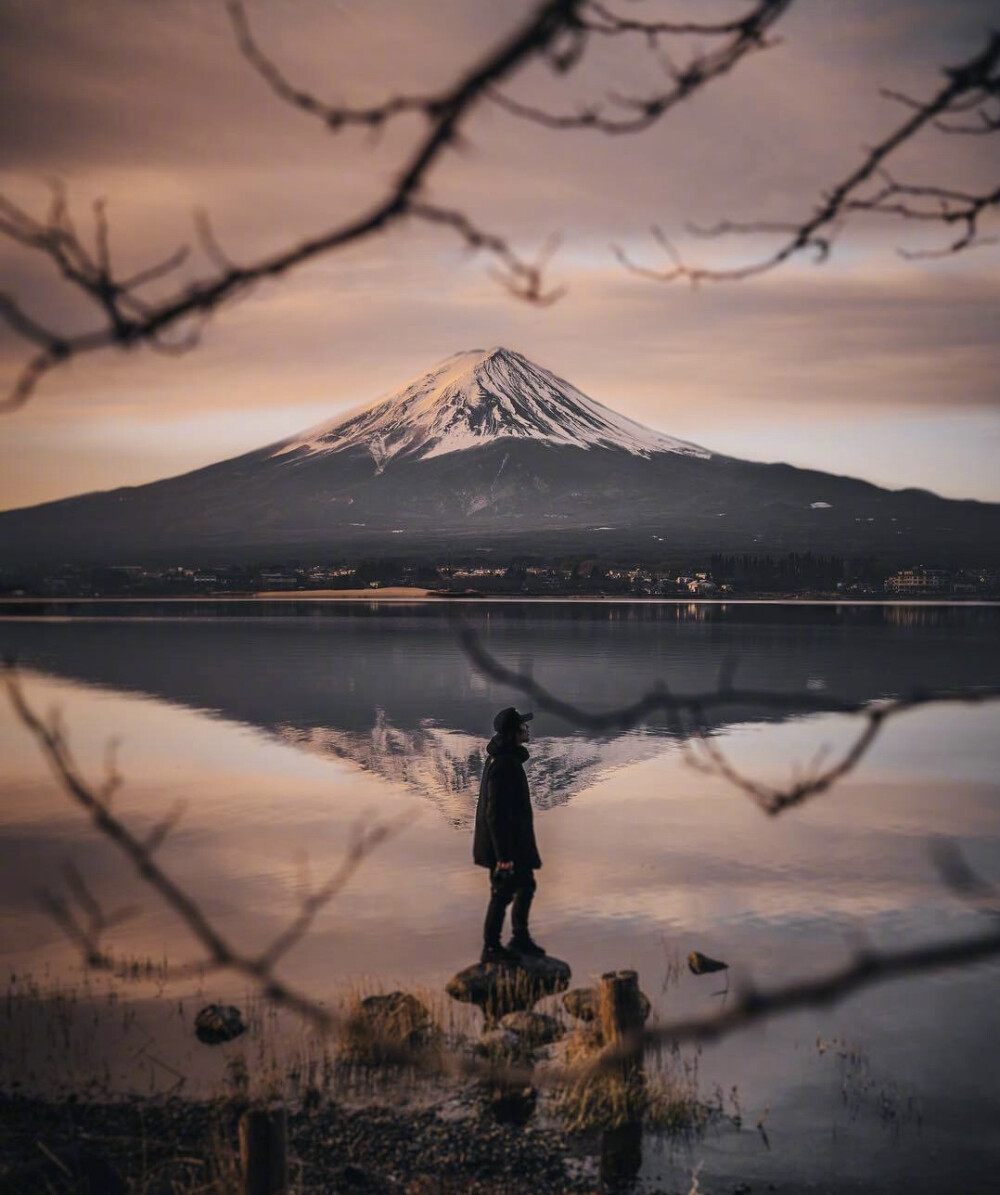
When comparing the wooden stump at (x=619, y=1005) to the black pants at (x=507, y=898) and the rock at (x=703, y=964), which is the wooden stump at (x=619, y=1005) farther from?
the rock at (x=703, y=964)

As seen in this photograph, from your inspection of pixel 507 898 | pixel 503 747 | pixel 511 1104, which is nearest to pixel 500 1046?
pixel 511 1104

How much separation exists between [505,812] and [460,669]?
184 feet

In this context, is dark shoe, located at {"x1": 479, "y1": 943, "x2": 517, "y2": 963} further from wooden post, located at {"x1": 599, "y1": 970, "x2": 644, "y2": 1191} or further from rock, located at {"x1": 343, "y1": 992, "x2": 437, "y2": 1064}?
wooden post, located at {"x1": 599, "y1": 970, "x2": 644, "y2": 1191}

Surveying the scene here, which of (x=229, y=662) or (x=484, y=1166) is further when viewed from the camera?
(x=229, y=662)

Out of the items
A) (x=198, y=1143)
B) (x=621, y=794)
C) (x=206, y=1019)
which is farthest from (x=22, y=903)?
(x=621, y=794)

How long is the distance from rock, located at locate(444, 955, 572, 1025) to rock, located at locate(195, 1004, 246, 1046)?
2209 mm

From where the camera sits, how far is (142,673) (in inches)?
2425

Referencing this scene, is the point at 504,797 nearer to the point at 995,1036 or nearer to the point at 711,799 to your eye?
the point at 995,1036

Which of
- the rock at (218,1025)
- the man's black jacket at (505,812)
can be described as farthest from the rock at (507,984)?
the rock at (218,1025)

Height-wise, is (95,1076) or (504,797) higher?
(504,797)

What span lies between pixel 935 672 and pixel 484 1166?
173 feet

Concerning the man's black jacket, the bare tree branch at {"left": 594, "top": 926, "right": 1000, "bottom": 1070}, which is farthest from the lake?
the man's black jacket

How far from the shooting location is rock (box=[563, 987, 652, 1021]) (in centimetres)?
1112

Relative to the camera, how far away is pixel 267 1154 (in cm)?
589
